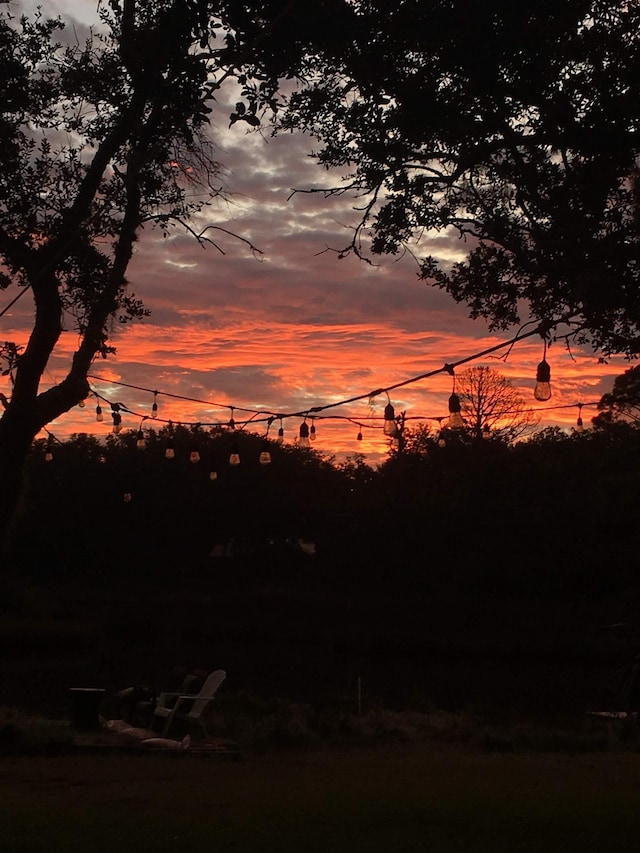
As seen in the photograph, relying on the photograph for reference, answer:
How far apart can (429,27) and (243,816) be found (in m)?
6.63

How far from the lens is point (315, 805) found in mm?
8789

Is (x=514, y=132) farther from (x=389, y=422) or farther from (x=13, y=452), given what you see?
(x=13, y=452)

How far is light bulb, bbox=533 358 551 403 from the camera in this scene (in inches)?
294

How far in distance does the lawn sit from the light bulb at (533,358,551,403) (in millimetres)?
3072

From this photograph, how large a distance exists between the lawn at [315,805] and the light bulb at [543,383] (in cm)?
307

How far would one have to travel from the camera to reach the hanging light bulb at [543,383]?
7469mm

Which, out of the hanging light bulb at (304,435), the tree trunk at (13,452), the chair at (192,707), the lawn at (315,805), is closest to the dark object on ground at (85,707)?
the chair at (192,707)

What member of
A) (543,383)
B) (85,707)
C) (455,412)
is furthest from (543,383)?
(85,707)

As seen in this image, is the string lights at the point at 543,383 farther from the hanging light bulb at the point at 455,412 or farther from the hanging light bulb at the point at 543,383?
the hanging light bulb at the point at 455,412

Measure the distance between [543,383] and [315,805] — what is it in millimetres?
3897

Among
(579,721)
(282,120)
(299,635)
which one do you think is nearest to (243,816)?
(282,120)

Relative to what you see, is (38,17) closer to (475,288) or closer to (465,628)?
(475,288)

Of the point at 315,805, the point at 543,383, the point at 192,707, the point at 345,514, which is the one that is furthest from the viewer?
the point at 345,514

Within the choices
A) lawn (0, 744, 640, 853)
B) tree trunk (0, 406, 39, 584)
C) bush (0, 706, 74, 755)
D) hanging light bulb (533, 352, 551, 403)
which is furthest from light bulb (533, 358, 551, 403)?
bush (0, 706, 74, 755)
